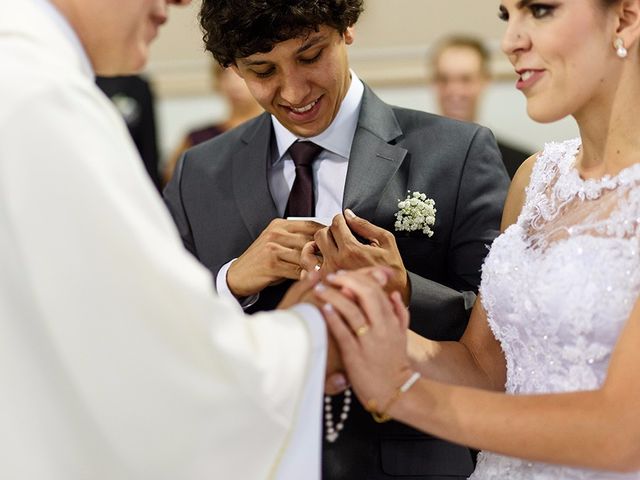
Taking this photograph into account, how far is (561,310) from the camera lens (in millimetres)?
2307

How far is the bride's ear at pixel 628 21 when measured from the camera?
2.30m

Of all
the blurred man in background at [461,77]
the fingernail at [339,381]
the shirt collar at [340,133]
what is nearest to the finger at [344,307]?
the fingernail at [339,381]

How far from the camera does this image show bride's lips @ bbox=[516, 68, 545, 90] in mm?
2396

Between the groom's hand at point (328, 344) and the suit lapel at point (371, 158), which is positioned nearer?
the groom's hand at point (328, 344)

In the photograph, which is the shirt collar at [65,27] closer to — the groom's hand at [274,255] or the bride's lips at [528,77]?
the groom's hand at [274,255]

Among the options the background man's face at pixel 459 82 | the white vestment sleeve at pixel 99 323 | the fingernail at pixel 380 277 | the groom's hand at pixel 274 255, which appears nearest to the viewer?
the white vestment sleeve at pixel 99 323

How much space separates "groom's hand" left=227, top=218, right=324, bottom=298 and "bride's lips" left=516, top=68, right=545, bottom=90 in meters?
0.58

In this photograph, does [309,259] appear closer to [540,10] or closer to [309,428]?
[309,428]

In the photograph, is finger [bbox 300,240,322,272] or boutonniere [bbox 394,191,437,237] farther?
boutonniere [bbox 394,191,437,237]

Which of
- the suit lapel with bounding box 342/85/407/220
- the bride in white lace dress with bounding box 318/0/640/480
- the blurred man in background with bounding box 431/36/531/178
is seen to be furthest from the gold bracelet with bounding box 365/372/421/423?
the blurred man in background with bounding box 431/36/531/178

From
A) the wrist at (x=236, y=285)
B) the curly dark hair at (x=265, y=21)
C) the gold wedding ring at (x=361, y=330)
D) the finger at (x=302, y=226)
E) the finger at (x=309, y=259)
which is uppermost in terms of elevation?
the curly dark hair at (x=265, y=21)

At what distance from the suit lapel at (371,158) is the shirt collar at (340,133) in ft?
0.09

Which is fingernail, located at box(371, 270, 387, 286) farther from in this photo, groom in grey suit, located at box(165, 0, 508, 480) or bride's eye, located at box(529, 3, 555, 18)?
bride's eye, located at box(529, 3, 555, 18)

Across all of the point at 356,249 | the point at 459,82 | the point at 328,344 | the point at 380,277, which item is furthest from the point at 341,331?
the point at 459,82
